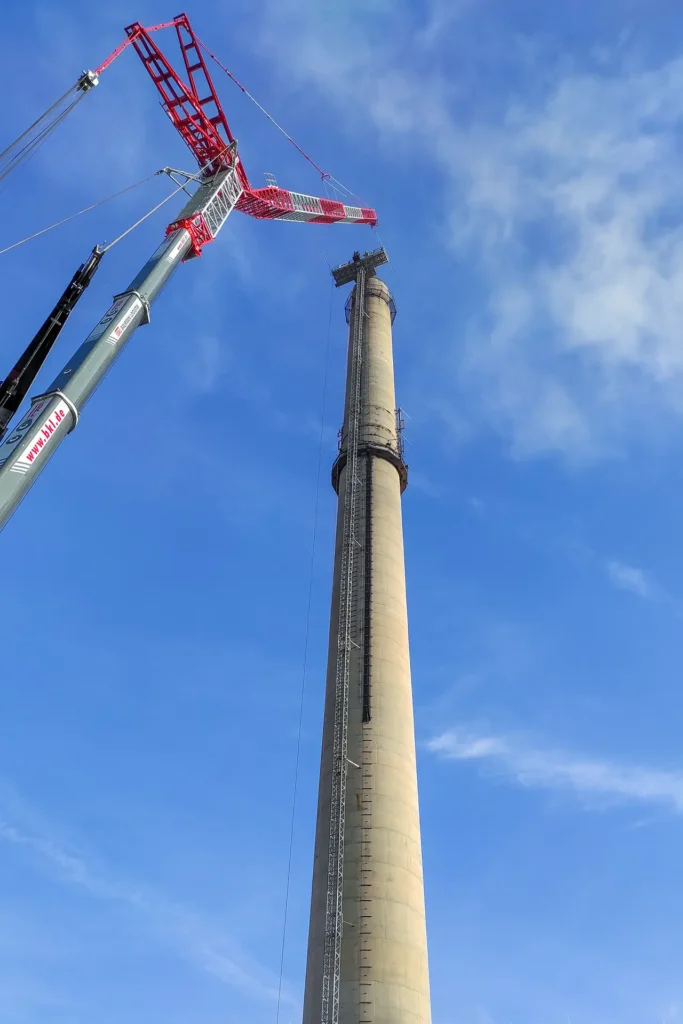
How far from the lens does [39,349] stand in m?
27.9

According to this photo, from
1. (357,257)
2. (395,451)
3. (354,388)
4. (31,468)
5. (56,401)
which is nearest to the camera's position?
(31,468)

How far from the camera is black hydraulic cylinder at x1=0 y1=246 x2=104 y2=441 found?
26.5 metres

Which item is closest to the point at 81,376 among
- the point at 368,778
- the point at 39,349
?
the point at 39,349

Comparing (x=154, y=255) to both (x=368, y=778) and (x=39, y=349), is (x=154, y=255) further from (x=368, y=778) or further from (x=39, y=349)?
(x=368, y=778)

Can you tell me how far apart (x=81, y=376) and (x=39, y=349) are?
760 cm

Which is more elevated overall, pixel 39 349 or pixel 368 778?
pixel 39 349

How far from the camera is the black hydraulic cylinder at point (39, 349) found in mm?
26469

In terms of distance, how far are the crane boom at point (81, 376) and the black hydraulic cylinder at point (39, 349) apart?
3.27 meters

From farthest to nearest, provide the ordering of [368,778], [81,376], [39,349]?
[368,778]
[39,349]
[81,376]

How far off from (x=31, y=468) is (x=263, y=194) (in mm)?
32980

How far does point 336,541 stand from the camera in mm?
42688

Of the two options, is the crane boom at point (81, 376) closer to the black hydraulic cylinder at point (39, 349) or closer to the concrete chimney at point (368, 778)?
the black hydraulic cylinder at point (39, 349)

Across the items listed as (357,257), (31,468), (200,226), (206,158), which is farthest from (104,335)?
(357,257)

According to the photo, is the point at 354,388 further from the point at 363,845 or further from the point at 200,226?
the point at 363,845
